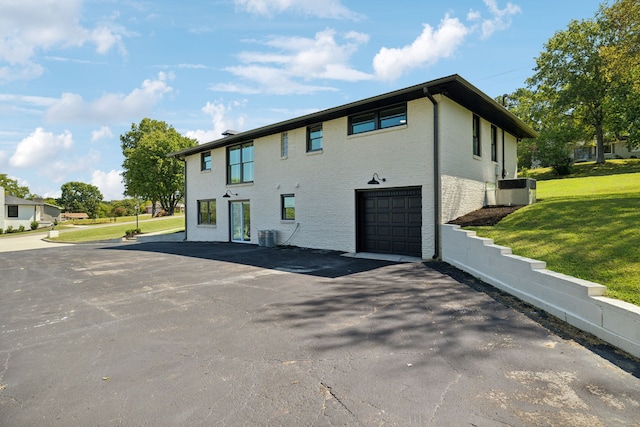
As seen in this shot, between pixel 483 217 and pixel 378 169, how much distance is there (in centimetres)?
385

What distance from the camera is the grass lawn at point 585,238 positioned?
518cm

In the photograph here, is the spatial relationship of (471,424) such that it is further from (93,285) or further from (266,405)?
(93,285)

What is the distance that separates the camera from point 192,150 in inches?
789

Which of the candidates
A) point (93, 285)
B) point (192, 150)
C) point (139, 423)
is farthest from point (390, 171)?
point (192, 150)

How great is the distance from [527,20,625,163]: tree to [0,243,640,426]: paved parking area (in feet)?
111

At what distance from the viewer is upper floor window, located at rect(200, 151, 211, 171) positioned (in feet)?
65.5

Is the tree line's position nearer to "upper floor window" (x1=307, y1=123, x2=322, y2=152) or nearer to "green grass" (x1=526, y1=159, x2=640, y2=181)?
"green grass" (x1=526, y1=159, x2=640, y2=181)

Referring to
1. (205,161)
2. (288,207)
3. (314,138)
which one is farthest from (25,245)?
(314,138)

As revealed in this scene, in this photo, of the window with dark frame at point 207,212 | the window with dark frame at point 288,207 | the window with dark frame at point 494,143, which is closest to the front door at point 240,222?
the window with dark frame at point 207,212

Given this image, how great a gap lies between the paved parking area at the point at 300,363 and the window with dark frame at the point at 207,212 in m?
12.7

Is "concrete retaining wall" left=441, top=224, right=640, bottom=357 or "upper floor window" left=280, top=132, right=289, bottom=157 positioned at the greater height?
"upper floor window" left=280, top=132, right=289, bottom=157

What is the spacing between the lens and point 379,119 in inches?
475

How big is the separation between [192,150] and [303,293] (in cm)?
1605

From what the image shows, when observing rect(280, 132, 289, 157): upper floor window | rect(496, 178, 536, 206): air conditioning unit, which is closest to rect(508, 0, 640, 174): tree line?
rect(496, 178, 536, 206): air conditioning unit
